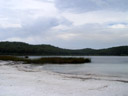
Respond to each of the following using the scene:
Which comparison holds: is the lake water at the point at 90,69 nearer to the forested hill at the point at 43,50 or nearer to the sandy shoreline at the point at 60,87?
the sandy shoreline at the point at 60,87

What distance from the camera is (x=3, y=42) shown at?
147 metres

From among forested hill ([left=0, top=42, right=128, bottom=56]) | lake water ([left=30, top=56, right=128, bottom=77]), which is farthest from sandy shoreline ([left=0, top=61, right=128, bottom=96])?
forested hill ([left=0, top=42, right=128, bottom=56])

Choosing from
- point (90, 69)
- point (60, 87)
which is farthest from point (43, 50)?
point (60, 87)

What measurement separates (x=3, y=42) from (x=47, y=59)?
342 ft

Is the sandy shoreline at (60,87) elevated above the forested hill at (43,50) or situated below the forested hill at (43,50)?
below

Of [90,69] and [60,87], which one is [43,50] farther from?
[60,87]

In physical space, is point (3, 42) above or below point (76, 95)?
above

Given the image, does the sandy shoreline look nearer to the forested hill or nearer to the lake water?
the lake water

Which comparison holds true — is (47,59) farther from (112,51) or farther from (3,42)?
(112,51)

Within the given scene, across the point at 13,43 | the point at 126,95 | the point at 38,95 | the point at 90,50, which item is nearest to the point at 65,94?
the point at 38,95

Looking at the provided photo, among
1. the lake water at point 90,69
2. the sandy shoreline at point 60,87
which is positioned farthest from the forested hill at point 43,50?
the sandy shoreline at point 60,87

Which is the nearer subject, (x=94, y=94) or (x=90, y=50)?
(x=94, y=94)

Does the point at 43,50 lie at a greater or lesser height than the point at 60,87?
greater

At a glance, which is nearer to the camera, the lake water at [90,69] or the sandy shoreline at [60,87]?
the sandy shoreline at [60,87]
